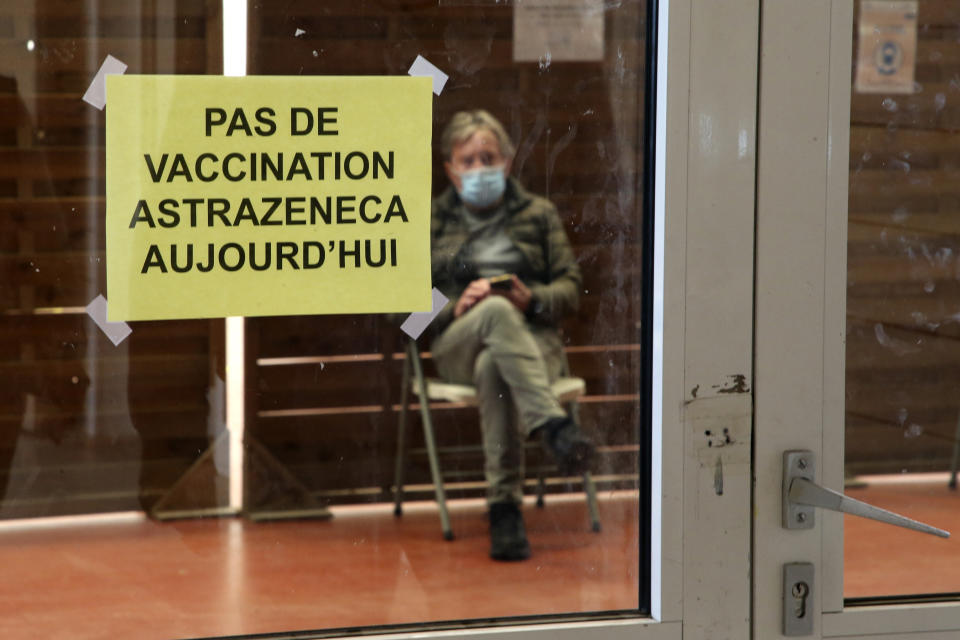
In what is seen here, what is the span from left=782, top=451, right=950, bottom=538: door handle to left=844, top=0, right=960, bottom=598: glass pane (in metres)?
0.05

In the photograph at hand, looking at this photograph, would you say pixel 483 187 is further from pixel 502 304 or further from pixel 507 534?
pixel 507 534

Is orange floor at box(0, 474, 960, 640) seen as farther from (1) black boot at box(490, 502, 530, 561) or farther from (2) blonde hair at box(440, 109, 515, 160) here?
(2) blonde hair at box(440, 109, 515, 160)

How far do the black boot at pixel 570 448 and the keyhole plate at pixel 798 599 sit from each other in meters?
0.23

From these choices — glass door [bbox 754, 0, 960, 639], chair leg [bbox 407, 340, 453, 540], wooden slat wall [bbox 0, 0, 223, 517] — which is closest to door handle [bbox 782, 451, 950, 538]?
glass door [bbox 754, 0, 960, 639]

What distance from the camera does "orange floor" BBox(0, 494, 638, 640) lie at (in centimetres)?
94

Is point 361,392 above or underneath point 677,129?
underneath

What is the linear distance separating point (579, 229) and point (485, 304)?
0.40ft

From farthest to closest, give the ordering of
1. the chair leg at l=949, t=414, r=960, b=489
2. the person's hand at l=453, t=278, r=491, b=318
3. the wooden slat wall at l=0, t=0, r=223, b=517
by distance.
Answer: the chair leg at l=949, t=414, r=960, b=489 < the person's hand at l=453, t=278, r=491, b=318 < the wooden slat wall at l=0, t=0, r=223, b=517

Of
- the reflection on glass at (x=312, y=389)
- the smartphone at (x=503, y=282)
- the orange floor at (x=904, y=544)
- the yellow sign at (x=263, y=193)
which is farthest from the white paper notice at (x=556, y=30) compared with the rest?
the orange floor at (x=904, y=544)

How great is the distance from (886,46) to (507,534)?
63 centimetres

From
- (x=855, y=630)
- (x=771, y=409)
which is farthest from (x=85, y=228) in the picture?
(x=855, y=630)

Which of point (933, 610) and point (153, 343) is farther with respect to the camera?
point (933, 610)

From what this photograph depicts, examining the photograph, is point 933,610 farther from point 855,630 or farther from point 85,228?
point 85,228

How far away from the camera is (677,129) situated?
3.21 feet
